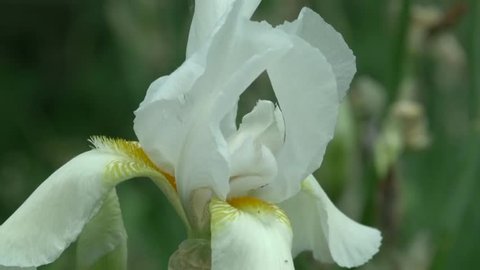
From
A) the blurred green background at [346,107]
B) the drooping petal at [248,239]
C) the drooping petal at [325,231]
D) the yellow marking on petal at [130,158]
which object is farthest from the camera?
the blurred green background at [346,107]

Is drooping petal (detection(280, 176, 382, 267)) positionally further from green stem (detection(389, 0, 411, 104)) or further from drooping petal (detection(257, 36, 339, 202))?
green stem (detection(389, 0, 411, 104))

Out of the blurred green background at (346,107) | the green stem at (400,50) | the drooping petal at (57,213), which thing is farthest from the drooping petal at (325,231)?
the green stem at (400,50)

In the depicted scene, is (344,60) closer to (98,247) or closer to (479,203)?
(98,247)

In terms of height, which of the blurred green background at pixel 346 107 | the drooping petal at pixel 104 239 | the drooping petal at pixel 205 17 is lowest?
the blurred green background at pixel 346 107

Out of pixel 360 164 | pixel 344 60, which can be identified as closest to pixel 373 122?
pixel 360 164

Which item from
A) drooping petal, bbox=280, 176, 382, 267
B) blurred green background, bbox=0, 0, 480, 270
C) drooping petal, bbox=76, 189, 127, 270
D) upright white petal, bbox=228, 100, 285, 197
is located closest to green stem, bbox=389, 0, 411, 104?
blurred green background, bbox=0, 0, 480, 270

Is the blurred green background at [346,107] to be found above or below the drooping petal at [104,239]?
below

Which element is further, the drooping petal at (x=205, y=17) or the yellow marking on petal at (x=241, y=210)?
the drooping petal at (x=205, y=17)

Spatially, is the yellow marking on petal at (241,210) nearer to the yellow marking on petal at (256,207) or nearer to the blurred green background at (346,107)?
the yellow marking on petal at (256,207)
